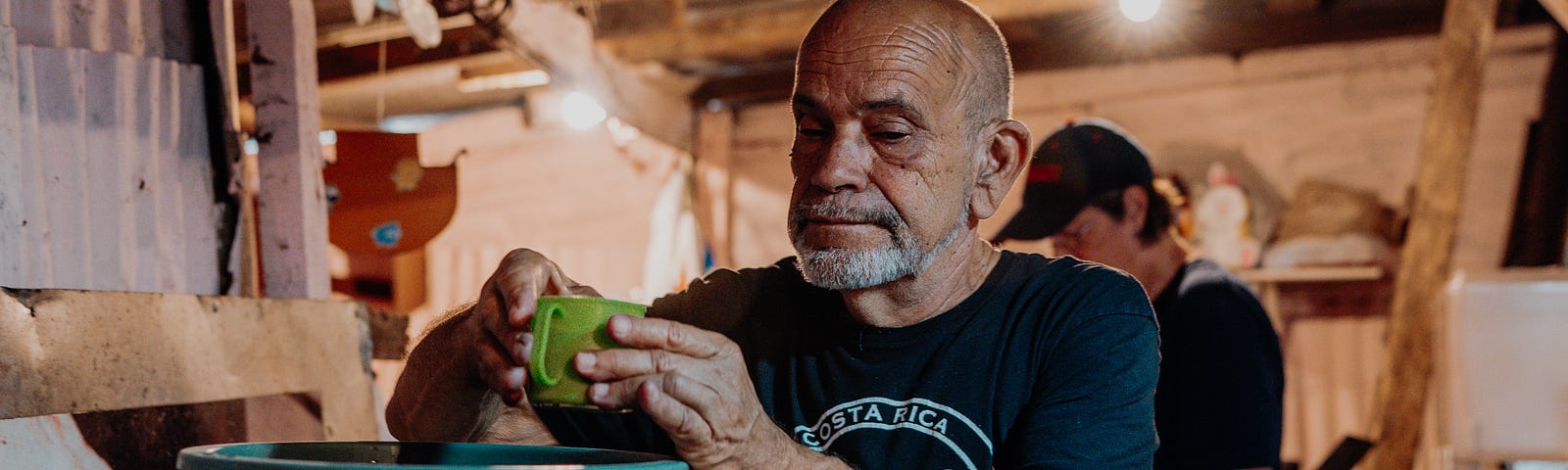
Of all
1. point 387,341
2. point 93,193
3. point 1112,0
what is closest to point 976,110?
point 93,193

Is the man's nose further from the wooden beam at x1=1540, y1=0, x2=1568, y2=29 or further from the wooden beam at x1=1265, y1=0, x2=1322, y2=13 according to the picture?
the wooden beam at x1=1265, y1=0, x2=1322, y2=13

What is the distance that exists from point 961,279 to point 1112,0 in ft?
11.6

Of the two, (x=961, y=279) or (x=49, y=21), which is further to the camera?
(x=49, y=21)

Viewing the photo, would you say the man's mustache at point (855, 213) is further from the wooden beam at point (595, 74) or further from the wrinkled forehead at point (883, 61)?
the wooden beam at point (595, 74)

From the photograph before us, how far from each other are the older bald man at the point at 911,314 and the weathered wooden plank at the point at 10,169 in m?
0.60

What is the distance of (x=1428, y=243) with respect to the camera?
4.87 meters

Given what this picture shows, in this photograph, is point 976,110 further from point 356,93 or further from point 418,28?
point 356,93

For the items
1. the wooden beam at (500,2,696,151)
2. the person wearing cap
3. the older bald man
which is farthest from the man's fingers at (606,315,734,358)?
the wooden beam at (500,2,696,151)

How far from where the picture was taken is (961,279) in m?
1.80

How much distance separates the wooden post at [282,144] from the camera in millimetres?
2383

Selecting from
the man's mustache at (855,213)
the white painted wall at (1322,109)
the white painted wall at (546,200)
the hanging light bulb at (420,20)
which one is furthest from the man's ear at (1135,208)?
the white painted wall at (546,200)

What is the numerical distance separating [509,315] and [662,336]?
0.85 ft

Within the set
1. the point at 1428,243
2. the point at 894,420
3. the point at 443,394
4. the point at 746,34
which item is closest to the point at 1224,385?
the point at 894,420

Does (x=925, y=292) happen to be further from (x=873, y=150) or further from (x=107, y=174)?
(x=107, y=174)
